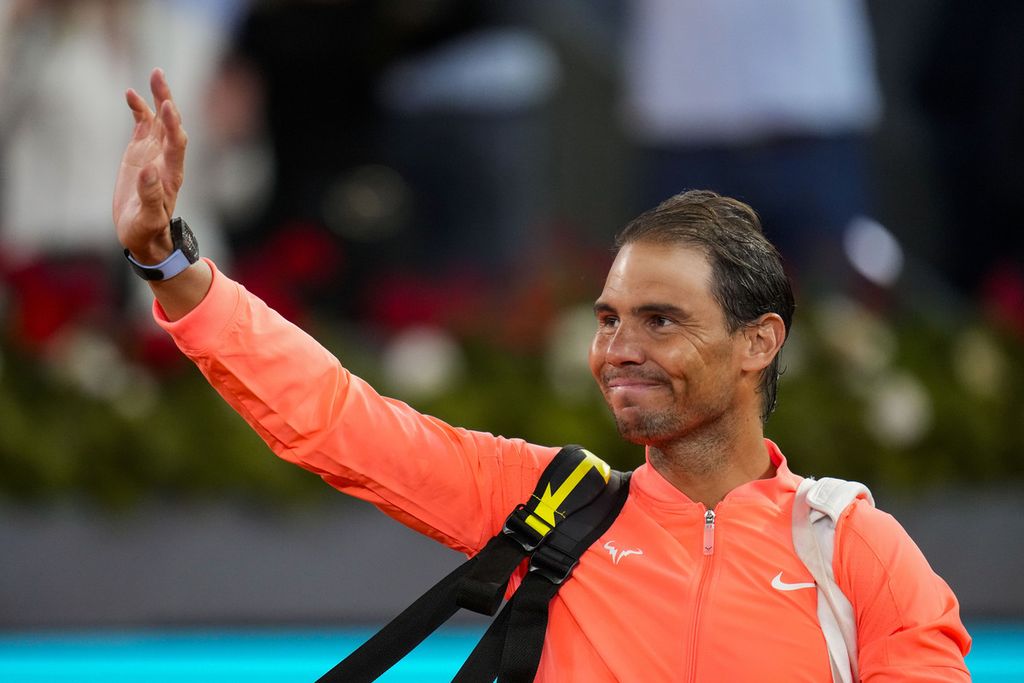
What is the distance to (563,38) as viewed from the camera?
6406 mm

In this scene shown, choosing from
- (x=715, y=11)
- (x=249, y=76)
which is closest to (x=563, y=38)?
(x=715, y=11)

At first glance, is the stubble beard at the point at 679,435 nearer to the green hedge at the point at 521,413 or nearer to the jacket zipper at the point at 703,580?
the jacket zipper at the point at 703,580

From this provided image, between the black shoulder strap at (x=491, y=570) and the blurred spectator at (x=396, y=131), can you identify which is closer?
the black shoulder strap at (x=491, y=570)

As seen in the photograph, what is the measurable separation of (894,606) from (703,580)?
285mm

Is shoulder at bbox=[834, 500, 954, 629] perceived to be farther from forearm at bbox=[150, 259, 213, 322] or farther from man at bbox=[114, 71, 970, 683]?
forearm at bbox=[150, 259, 213, 322]

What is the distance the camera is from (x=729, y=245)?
2.24 meters

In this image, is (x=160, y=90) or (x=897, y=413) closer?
(x=160, y=90)

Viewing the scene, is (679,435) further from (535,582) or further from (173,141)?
(173,141)

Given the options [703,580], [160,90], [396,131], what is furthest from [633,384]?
[396,131]

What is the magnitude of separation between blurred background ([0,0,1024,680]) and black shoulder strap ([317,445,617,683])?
222 centimetres

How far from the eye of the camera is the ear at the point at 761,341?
2277mm

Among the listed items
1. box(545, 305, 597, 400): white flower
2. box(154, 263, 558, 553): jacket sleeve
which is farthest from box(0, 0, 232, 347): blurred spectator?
box(154, 263, 558, 553): jacket sleeve

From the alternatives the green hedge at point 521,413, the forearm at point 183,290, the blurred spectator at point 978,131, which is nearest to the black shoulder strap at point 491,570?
the forearm at point 183,290

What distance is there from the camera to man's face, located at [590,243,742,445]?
7.17 feet
